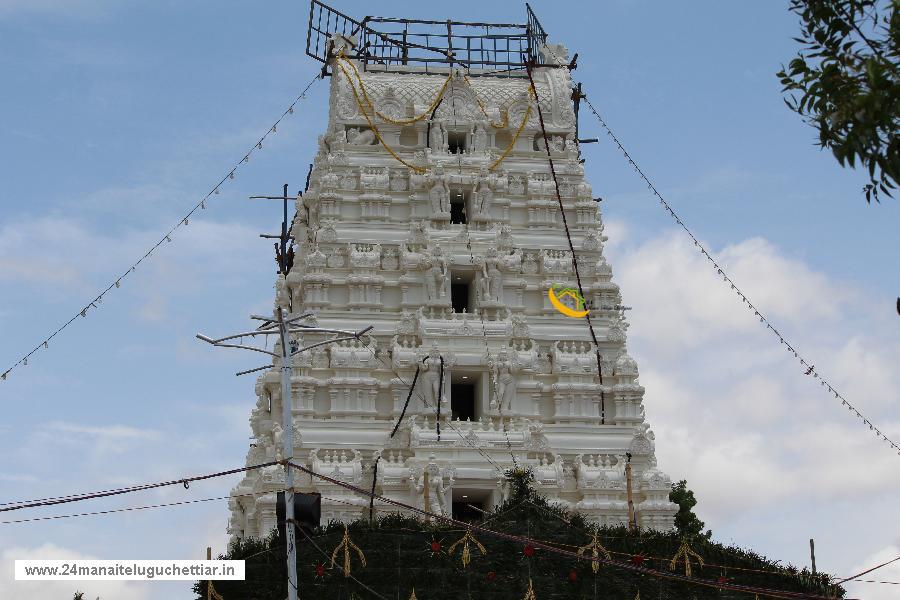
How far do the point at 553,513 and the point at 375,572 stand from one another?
6177 millimetres

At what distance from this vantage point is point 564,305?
173 ft

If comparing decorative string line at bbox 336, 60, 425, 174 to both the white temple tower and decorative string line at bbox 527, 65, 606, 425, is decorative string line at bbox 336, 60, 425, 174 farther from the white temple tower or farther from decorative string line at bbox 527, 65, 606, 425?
decorative string line at bbox 527, 65, 606, 425

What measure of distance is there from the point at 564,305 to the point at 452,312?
4.39 meters

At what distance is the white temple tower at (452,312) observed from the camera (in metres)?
47.3

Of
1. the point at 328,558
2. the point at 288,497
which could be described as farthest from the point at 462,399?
the point at 288,497

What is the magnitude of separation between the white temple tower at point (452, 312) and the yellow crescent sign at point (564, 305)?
0.24 meters

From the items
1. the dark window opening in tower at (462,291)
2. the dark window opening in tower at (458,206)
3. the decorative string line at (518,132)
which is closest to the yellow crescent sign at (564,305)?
the dark window opening in tower at (462,291)

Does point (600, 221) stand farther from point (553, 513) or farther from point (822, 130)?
point (822, 130)

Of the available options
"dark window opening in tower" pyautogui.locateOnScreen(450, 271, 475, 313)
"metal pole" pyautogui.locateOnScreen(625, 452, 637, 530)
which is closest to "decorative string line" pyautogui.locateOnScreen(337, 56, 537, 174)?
"dark window opening in tower" pyautogui.locateOnScreen(450, 271, 475, 313)

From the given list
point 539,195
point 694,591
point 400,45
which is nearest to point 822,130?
point 694,591

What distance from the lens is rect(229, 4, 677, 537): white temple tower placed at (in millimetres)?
47259

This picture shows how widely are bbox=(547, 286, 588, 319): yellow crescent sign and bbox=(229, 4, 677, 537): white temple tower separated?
0.24 m

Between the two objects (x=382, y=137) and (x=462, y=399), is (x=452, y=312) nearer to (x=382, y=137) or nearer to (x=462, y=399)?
(x=462, y=399)

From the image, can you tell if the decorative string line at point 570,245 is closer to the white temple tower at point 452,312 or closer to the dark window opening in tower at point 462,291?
the white temple tower at point 452,312
